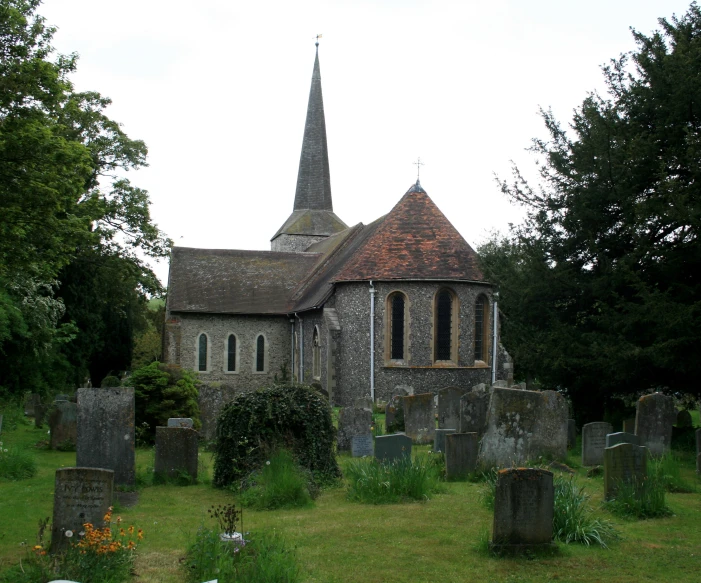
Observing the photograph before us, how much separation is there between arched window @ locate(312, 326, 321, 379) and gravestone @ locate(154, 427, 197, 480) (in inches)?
687

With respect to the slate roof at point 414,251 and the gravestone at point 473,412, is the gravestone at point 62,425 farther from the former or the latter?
the slate roof at point 414,251

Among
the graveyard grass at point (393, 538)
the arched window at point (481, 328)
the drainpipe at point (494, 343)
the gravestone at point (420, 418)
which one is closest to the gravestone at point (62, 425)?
the graveyard grass at point (393, 538)

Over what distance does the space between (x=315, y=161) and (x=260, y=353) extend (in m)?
17.7

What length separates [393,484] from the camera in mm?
9281

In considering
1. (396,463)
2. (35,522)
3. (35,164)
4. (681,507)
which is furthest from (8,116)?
(681,507)

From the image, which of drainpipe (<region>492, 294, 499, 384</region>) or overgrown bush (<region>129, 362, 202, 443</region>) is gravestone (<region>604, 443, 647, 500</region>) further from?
Result: drainpipe (<region>492, 294, 499, 384</region>)

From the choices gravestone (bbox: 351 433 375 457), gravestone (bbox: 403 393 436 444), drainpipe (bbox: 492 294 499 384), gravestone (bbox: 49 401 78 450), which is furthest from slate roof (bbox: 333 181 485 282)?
gravestone (bbox: 49 401 78 450)

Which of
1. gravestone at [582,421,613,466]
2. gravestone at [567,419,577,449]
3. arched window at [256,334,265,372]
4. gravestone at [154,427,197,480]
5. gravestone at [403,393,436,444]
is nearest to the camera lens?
gravestone at [154,427,197,480]

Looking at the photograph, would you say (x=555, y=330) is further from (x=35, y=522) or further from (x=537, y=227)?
(x=35, y=522)

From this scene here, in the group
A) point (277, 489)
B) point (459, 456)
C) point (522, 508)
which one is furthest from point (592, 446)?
point (522, 508)

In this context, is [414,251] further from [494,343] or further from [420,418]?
[420,418]

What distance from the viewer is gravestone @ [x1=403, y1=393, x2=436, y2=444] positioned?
50.5 ft

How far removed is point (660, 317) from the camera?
41.5ft

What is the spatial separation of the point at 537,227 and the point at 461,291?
26.4 feet
